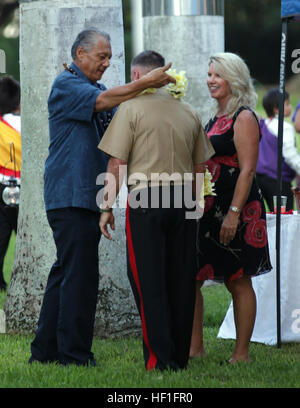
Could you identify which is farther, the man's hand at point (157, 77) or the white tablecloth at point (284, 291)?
the white tablecloth at point (284, 291)

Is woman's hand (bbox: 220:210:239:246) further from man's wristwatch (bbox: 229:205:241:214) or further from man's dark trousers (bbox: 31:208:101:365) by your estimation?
man's dark trousers (bbox: 31:208:101:365)

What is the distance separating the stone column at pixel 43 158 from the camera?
6.66 meters

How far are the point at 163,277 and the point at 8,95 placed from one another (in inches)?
181

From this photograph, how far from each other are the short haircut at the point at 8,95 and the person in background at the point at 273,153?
108 inches

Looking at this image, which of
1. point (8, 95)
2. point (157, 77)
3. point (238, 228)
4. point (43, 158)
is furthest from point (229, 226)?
point (8, 95)

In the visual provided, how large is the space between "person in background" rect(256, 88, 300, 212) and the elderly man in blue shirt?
430 centimetres

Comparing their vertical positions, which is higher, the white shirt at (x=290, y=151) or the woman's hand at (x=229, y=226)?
the white shirt at (x=290, y=151)

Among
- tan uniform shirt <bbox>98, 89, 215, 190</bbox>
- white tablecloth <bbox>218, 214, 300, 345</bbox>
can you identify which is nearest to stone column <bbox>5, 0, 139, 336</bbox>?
white tablecloth <bbox>218, 214, 300, 345</bbox>

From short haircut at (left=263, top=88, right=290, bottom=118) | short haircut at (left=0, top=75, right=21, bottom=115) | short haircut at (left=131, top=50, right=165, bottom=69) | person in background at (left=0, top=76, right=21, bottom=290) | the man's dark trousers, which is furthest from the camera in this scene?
short haircut at (left=263, top=88, right=290, bottom=118)

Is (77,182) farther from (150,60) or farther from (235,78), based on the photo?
(235,78)

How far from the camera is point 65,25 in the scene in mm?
6648

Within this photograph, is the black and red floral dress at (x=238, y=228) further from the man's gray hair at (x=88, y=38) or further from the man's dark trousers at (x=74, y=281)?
the man's gray hair at (x=88, y=38)

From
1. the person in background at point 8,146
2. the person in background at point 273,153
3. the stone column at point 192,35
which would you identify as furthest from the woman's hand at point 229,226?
the stone column at point 192,35

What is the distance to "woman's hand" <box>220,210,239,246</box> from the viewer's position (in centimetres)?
566
